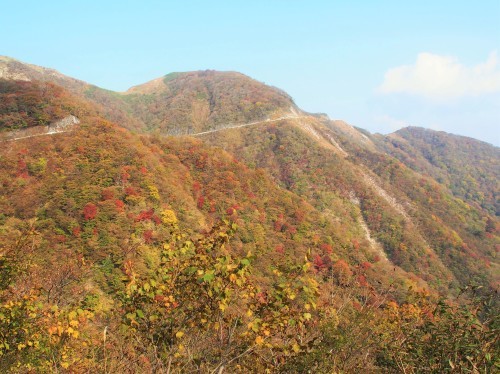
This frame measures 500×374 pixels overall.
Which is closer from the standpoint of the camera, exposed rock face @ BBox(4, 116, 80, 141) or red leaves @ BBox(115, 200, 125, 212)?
red leaves @ BBox(115, 200, 125, 212)

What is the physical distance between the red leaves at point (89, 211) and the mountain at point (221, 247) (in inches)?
10.3

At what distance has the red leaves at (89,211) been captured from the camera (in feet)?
136

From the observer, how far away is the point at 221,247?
19.6 feet

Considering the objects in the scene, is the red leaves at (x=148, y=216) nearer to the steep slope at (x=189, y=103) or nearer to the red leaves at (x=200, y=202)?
the red leaves at (x=200, y=202)

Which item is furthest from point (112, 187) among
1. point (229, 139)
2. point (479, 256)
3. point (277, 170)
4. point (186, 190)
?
point (479, 256)

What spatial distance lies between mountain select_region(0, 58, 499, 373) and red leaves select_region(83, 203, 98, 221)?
0.86 ft

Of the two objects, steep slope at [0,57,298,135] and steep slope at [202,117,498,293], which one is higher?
steep slope at [0,57,298,135]

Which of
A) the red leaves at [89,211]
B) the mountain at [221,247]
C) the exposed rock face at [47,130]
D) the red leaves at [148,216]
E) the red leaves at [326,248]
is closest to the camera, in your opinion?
the mountain at [221,247]

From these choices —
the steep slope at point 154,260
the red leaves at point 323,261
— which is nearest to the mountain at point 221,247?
the steep slope at point 154,260

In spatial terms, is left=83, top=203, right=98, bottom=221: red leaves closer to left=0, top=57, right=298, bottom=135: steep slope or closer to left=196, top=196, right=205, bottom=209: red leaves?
left=196, top=196, right=205, bottom=209: red leaves

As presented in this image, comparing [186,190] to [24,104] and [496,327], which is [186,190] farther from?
[496,327]

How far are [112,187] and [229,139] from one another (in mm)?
77612

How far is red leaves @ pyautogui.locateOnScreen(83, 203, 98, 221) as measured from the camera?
41.5m

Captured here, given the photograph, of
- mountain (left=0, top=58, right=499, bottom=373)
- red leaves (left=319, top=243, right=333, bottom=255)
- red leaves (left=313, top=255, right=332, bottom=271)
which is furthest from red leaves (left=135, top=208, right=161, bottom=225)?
red leaves (left=319, top=243, right=333, bottom=255)
